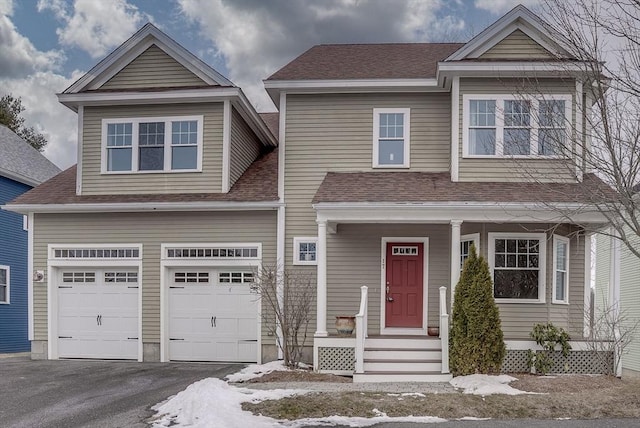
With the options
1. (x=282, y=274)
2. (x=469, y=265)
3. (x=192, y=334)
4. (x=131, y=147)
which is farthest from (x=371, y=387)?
(x=131, y=147)

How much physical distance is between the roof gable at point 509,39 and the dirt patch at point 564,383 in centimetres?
633

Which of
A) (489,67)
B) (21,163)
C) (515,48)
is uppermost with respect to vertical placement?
(515,48)

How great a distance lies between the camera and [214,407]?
8.58 m

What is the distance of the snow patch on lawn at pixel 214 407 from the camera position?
801 centimetres

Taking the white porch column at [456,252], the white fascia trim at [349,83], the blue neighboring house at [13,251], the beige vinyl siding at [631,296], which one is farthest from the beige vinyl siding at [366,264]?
the blue neighboring house at [13,251]

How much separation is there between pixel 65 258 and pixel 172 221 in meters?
2.72

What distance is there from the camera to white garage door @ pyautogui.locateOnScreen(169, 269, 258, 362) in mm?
14336

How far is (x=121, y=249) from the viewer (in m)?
14.7

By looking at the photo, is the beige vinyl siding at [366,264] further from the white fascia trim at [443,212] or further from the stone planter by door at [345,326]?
the white fascia trim at [443,212]

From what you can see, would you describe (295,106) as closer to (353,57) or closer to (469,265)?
(353,57)

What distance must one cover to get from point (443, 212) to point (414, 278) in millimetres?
2238

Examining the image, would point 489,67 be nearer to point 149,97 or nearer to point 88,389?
point 149,97

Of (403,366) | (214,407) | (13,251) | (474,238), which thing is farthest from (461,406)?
(13,251)

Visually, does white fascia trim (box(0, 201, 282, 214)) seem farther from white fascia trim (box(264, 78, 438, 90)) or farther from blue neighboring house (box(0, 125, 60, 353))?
blue neighboring house (box(0, 125, 60, 353))
